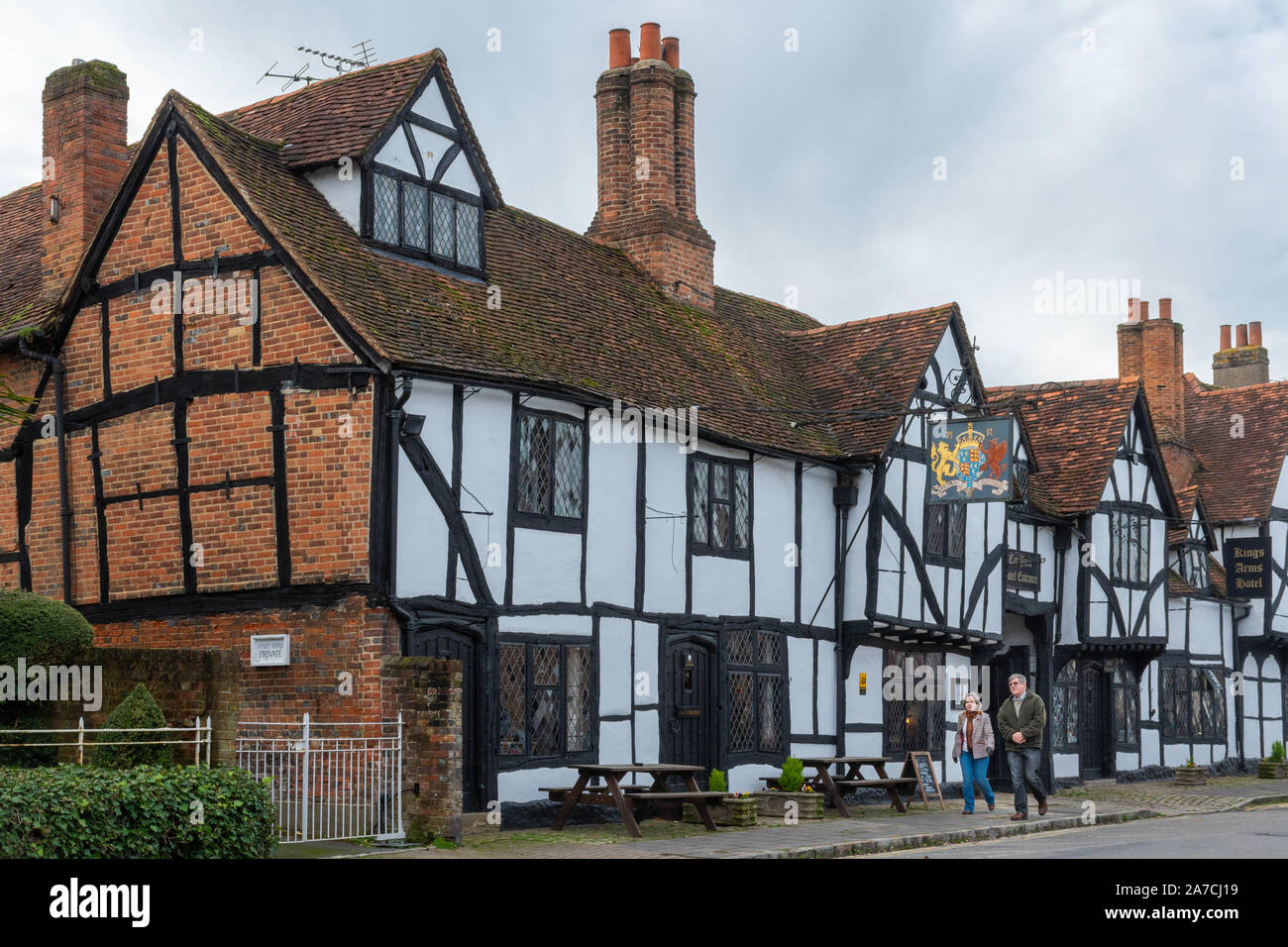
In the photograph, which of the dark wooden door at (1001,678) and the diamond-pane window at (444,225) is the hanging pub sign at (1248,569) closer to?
the dark wooden door at (1001,678)

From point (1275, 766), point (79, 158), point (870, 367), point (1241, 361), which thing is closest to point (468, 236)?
point (79, 158)

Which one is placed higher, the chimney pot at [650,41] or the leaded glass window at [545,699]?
the chimney pot at [650,41]

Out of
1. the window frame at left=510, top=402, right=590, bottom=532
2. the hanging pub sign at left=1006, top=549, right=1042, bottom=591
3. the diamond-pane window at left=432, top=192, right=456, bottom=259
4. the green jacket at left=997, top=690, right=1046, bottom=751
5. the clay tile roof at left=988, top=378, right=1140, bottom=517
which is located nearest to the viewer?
the window frame at left=510, top=402, right=590, bottom=532

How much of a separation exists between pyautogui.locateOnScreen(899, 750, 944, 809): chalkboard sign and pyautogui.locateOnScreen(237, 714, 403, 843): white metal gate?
7.93 metres

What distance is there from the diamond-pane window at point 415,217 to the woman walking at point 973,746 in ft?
28.7

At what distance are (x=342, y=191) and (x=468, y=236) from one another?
6.07ft

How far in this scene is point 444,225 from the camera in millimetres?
19094

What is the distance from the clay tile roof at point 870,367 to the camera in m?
23.0

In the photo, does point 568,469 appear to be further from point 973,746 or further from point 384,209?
point 973,746

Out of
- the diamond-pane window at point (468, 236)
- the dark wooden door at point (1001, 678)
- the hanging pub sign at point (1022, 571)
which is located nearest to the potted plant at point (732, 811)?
the diamond-pane window at point (468, 236)

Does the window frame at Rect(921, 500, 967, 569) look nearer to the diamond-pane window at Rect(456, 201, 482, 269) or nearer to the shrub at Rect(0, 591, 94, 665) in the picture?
the diamond-pane window at Rect(456, 201, 482, 269)

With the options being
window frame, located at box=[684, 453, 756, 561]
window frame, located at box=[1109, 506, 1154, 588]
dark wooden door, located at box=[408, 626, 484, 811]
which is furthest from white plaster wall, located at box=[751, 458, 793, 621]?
window frame, located at box=[1109, 506, 1154, 588]

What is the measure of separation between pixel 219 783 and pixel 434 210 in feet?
29.5

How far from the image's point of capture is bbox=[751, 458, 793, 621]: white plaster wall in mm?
21312
